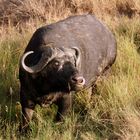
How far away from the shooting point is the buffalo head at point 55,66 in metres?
5.29

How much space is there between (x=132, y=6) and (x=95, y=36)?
3.68 meters

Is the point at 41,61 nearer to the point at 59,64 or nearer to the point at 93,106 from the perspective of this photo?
the point at 59,64

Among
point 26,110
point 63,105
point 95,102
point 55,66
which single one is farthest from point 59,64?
point 95,102

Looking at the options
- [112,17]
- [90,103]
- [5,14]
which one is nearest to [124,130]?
[90,103]

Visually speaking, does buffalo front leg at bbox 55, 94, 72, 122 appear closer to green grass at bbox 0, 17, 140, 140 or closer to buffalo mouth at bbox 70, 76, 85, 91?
green grass at bbox 0, 17, 140, 140

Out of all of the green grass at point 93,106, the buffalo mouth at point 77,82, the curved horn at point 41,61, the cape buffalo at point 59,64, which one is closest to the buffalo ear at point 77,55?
the cape buffalo at point 59,64

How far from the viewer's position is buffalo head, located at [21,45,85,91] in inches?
208

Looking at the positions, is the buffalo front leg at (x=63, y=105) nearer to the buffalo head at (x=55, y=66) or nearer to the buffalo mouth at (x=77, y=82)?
the buffalo head at (x=55, y=66)

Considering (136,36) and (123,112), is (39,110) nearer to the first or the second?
(123,112)

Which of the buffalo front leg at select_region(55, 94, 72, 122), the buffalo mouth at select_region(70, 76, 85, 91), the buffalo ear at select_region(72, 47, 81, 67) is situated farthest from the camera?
the buffalo front leg at select_region(55, 94, 72, 122)

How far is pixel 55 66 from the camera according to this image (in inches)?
211

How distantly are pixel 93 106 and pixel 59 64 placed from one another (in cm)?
82

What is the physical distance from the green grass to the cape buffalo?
208 mm

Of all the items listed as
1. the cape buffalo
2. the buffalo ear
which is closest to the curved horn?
Answer: the cape buffalo
